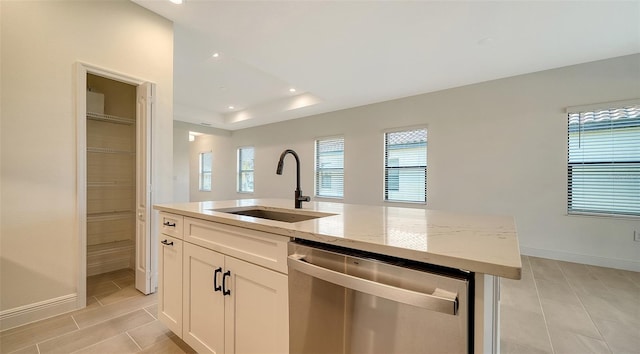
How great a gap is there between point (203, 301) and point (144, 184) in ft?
5.08

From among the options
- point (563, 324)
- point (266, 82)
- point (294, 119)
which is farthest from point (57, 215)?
point (294, 119)

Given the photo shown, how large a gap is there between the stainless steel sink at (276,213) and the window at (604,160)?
3763mm

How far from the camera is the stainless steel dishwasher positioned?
0.64 meters

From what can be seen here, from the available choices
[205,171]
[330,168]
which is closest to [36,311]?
[330,168]

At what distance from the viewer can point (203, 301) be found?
1.37 m

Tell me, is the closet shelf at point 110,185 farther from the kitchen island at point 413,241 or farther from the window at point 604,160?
the window at point 604,160

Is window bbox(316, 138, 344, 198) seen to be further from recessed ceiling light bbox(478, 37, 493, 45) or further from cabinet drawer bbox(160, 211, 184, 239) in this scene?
cabinet drawer bbox(160, 211, 184, 239)

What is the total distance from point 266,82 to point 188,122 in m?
3.27

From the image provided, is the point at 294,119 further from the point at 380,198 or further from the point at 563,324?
the point at 563,324

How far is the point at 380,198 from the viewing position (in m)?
4.84

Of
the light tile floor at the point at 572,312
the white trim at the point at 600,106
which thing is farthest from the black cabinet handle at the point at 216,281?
the white trim at the point at 600,106

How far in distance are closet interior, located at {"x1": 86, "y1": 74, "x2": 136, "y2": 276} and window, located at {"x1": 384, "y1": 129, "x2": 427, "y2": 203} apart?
4025mm

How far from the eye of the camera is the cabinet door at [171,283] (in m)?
1.54

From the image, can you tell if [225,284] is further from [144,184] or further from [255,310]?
[144,184]
